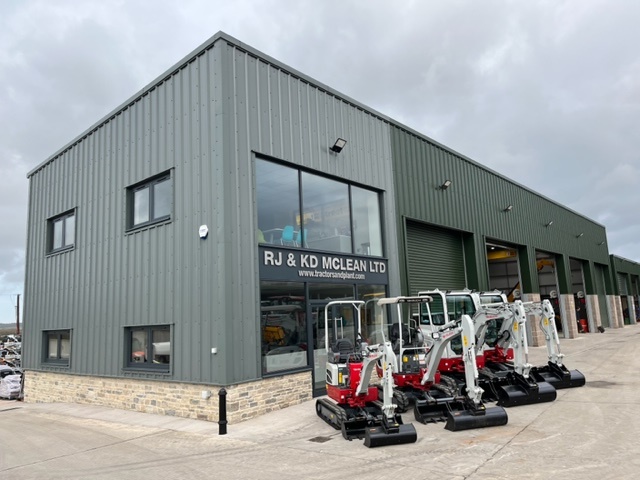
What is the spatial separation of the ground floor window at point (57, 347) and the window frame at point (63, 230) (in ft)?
8.46

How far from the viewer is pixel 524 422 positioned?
25.5 feet

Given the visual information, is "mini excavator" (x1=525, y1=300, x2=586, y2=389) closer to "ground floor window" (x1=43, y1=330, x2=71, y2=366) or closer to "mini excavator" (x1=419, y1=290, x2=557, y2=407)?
"mini excavator" (x1=419, y1=290, x2=557, y2=407)

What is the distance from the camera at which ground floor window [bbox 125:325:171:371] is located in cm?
1076

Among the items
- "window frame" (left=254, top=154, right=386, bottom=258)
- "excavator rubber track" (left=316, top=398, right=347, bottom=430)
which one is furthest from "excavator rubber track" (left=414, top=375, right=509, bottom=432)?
"window frame" (left=254, top=154, right=386, bottom=258)

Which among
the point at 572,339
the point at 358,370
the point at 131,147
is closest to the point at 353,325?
the point at 358,370

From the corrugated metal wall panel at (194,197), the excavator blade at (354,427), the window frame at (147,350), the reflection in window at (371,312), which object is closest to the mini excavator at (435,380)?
the reflection in window at (371,312)

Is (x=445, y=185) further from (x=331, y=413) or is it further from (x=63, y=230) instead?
(x=63, y=230)

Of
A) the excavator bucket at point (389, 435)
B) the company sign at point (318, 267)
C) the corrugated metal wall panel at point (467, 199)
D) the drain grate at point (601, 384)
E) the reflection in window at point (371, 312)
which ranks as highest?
the corrugated metal wall panel at point (467, 199)

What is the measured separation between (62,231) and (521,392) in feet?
46.1

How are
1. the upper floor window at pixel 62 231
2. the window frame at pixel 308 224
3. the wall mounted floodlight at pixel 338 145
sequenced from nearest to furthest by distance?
the window frame at pixel 308 224 → the wall mounted floodlight at pixel 338 145 → the upper floor window at pixel 62 231

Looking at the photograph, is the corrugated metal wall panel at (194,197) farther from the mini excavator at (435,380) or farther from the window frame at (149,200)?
the mini excavator at (435,380)

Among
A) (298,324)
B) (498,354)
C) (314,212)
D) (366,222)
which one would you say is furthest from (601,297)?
(298,324)

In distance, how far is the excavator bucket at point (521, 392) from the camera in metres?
8.99

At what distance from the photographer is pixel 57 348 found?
49.1 ft
